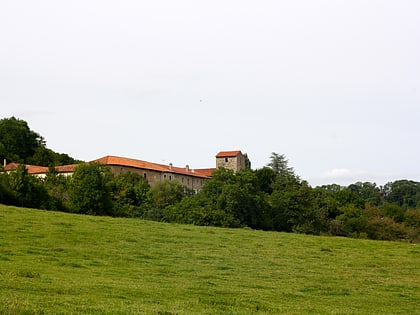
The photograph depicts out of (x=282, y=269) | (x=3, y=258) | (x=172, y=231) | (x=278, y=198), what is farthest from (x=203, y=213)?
(x=3, y=258)

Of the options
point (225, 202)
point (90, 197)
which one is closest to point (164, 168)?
point (225, 202)

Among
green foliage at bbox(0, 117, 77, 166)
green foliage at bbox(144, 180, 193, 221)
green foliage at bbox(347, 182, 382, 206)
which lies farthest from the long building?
green foliage at bbox(347, 182, 382, 206)

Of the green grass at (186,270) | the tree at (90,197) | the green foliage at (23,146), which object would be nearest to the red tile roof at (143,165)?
the green foliage at (23,146)

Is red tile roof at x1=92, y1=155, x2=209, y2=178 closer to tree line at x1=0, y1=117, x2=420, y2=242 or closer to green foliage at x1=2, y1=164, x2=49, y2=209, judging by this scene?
tree line at x1=0, y1=117, x2=420, y2=242

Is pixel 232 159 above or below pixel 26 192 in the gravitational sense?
above

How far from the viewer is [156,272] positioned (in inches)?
827

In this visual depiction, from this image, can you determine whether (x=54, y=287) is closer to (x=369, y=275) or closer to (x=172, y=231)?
(x=369, y=275)

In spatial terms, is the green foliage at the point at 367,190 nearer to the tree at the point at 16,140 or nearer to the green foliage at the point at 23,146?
the green foliage at the point at 23,146

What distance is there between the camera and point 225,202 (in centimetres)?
6575

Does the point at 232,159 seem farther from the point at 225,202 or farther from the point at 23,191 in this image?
the point at 23,191

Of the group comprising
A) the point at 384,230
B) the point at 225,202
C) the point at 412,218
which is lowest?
the point at 384,230

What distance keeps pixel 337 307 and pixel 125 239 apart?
1472 cm

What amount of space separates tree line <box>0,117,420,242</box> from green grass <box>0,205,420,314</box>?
61.5 feet

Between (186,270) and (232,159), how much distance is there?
5212 inches
